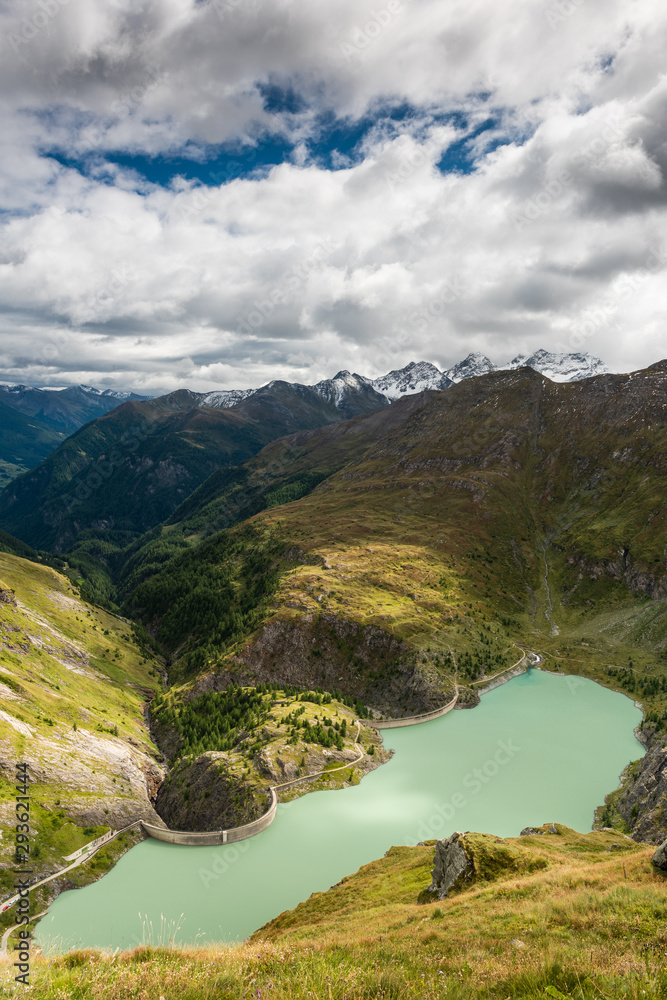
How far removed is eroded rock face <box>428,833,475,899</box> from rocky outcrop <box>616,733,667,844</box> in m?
21.2

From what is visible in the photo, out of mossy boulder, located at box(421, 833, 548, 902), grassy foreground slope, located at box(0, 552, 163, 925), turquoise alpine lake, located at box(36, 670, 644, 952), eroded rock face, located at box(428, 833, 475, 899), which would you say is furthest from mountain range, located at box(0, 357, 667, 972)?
turquoise alpine lake, located at box(36, 670, 644, 952)

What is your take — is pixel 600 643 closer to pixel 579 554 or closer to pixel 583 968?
pixel 579 554

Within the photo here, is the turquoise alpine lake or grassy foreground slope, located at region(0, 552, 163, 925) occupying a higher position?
grassy foreground slope, located at region(0, 552, 163, 925)

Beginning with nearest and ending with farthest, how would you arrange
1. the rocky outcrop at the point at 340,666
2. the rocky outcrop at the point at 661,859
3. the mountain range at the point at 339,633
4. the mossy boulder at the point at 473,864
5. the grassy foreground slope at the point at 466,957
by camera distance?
1. the grassy foreground slope at the point at 466,957
2. the rocky outcrop at the point at 661,859
3. the mossy boulder at the point at 473,864
4. the mountain range at the point at 339,633
5. the rocky outcrop at the point at 340,666

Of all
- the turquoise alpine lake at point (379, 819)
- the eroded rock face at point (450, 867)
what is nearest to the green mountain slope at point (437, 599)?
the turquoise alpine lake at point (379, 819)

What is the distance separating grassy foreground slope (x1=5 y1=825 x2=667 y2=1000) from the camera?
12.0 meters

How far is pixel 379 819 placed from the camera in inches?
2391

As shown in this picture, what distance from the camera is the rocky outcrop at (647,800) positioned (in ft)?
141

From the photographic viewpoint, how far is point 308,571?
148000mm

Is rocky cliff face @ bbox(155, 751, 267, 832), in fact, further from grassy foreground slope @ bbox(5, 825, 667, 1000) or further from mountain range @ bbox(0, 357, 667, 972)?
grassy foreground slope @ bbox(5, 825, 667, 1000)

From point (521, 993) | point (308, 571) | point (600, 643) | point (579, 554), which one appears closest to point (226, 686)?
point (308, 571)

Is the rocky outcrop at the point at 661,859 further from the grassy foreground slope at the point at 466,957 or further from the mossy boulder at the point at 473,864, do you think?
the mossy boulder at the point at 473,864

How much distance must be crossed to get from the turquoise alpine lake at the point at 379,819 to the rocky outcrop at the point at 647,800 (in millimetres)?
4715

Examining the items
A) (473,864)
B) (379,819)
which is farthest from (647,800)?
(473,864)
